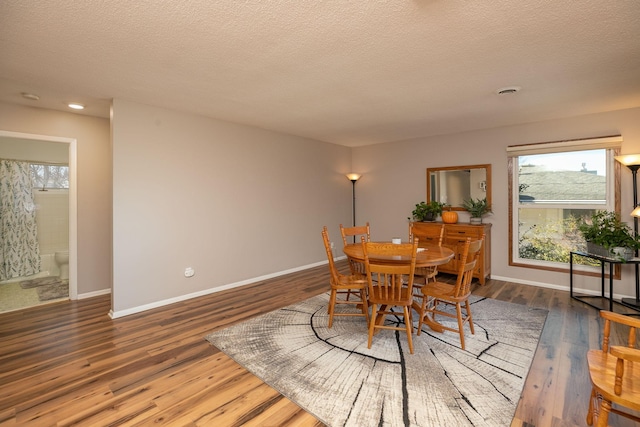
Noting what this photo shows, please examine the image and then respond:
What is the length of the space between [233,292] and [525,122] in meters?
4.89

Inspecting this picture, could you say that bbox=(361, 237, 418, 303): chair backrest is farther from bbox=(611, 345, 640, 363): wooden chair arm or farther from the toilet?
the toilet

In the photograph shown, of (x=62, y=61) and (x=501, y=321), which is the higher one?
(x=62, y=61)

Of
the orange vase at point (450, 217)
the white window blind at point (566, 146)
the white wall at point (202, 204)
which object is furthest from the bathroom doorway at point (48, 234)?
the white window blind at point (566, 146)

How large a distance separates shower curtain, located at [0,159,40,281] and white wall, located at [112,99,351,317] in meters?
3.11

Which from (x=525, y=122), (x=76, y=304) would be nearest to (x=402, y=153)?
(x=525, y=122)

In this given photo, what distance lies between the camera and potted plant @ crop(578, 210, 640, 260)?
3301 millimetres

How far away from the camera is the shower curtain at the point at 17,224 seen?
4789 mm

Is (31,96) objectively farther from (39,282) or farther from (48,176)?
(39,282)

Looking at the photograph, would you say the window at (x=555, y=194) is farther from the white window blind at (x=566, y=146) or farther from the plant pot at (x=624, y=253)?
the plant pot at (x=624, y=253)

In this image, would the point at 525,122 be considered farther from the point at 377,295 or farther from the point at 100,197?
the point at 100,197

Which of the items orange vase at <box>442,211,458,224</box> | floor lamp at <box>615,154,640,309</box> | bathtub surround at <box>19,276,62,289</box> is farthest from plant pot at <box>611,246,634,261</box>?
bathtub surround at <box>19,276,62,289</box>

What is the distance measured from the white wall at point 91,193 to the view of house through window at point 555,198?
5.90m

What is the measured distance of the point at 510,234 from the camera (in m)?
4.60

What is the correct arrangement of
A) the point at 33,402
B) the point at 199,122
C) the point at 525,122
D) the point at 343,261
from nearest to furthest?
the point at 33,402
the point at 199,122
the point at 525,122
the point at 343,261
